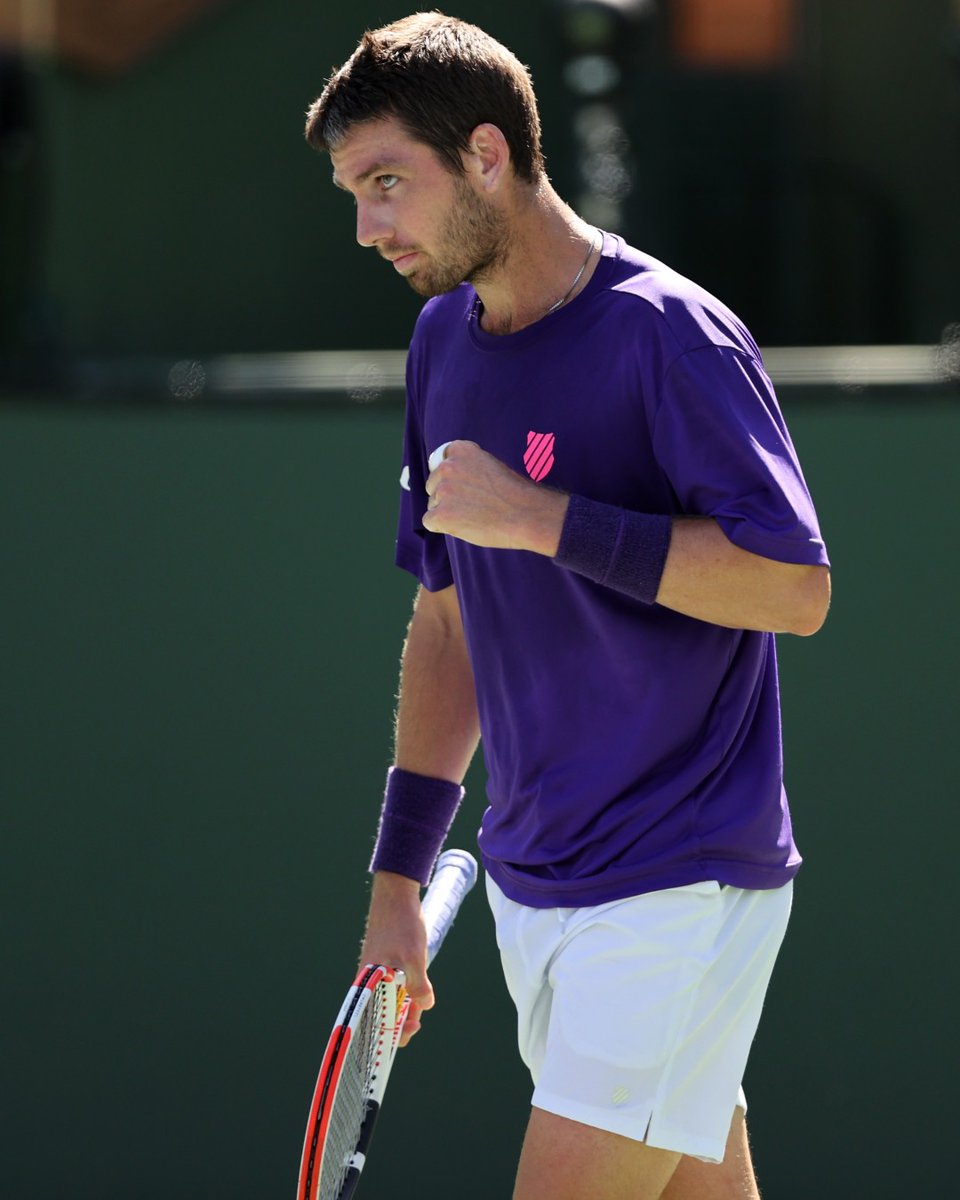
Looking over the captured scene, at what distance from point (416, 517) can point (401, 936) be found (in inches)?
26.8

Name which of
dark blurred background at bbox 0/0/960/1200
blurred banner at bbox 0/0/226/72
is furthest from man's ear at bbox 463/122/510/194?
blurred banner at bbox 0/0/226/72

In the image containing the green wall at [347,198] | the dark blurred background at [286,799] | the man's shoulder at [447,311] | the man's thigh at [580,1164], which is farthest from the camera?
the green wall at [347,198]

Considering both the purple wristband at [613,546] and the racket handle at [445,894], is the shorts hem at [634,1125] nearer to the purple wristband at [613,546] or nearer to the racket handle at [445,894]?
the racket handle at [445,894]

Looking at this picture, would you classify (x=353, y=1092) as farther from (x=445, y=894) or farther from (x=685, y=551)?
(x=685, y=551)

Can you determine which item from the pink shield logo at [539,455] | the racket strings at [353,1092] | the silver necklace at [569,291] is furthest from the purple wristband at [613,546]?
the racket strings at [353,1092]

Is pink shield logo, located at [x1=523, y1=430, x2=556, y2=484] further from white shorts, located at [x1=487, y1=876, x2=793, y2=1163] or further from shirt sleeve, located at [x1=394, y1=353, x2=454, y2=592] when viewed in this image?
white shorts, located at [x1=487, y1=876, x2=793, y2=1163]

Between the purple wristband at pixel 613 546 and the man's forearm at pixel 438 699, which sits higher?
the purple wristband at pixel 613 546

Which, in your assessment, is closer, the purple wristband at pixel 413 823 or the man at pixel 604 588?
the man at pixel 604 588

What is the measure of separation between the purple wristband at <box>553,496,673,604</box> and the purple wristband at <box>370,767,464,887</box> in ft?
2.27

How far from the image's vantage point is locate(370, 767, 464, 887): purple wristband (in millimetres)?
2840

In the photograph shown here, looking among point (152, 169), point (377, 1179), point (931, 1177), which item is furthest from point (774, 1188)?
point (152, 169)

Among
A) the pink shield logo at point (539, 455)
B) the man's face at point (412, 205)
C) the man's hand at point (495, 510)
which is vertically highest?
the man's face at point (412, 205)

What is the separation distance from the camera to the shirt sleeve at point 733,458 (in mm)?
2277

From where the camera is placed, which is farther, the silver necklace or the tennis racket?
the silver necklace
